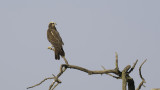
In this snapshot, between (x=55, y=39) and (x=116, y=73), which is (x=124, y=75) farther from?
(x=55, y=39)

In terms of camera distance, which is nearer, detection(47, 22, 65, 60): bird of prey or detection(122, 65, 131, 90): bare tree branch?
detection(122, 65, 131, 90): bare tree branch

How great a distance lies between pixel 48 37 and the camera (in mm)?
14055

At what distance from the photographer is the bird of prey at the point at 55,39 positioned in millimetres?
11625

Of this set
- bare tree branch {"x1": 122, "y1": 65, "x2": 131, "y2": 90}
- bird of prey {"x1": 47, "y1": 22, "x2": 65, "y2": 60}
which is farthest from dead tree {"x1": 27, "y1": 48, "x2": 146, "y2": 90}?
bird of prey {"x1": 47, "y1": 22, "x2": 65, "y2": 60}

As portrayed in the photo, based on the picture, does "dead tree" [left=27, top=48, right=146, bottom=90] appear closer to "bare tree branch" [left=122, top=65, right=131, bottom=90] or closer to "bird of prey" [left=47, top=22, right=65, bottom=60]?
"bare tree branch" [left=122, top=65, right=131, bottom=90]

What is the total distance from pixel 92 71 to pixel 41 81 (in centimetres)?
120

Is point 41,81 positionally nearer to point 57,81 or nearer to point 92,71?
point 57,81

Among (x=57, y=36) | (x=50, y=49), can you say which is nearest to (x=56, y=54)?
(x=50, y=49)

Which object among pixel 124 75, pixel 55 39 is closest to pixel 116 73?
pixel 124 75

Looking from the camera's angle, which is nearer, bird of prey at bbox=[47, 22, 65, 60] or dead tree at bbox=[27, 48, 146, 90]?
dead tree at bbox=[27, 48, 146, 90]

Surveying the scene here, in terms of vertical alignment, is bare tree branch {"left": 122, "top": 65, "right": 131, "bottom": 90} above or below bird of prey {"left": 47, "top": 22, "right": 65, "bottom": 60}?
below

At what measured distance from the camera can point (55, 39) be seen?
1322 cm

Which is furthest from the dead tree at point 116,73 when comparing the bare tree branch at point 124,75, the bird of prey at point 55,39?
the bird of prey at point 55,39

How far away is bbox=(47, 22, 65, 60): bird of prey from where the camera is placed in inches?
458
